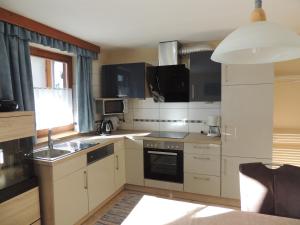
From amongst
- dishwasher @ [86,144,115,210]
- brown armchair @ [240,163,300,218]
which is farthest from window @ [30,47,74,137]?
brown armchair @ [240,163,300,218]

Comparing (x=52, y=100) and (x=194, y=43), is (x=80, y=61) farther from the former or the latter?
(x=194, y=43)

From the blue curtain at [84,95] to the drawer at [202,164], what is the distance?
145 centimetres

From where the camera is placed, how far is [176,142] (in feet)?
9.40

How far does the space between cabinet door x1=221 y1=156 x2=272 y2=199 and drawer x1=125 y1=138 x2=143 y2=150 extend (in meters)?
1.09

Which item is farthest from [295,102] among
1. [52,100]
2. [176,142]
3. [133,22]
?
[52,100]

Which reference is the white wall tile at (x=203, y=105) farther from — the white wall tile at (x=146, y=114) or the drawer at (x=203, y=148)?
the drawer at (x=203, y=148)

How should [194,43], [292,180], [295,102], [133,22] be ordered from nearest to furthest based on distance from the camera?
[292,180] < [133,22] < [295,102] < [194,43]

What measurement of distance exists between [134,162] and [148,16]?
1.91 meters

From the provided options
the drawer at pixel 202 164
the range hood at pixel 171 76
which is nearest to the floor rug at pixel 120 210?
the drawer at pixel 202 164

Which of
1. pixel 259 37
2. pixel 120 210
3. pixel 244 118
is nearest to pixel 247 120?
pixel 244 118

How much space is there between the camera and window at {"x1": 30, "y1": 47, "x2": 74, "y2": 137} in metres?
2.70

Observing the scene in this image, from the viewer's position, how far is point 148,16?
2.16m

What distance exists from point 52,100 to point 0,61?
3.27ft

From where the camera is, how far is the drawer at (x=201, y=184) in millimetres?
2766
